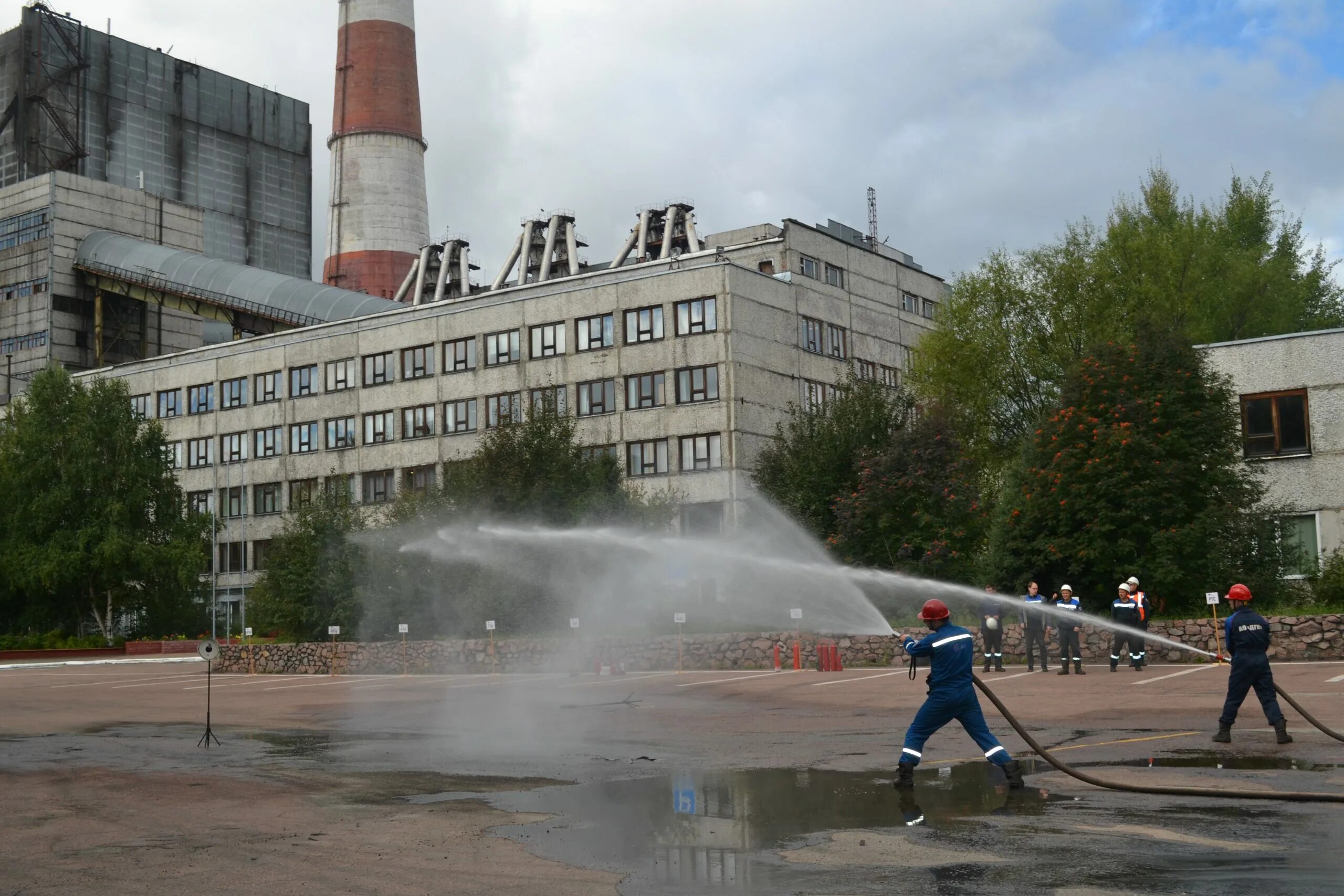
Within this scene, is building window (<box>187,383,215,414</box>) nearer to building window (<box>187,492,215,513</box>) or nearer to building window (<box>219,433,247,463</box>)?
building window (<box>219,433,247,463</box>)

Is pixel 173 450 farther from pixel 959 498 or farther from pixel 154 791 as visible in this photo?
pixel 154 791

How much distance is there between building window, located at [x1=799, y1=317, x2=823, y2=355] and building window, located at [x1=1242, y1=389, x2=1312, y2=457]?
29456 millimetres

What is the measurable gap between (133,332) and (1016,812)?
93.3 m

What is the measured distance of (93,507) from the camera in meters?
71.1

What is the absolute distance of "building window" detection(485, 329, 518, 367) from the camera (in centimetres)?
6869

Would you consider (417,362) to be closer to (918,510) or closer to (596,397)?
(596,397)

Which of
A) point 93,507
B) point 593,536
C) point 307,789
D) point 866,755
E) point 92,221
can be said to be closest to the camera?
point 307,789

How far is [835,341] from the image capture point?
7000cm

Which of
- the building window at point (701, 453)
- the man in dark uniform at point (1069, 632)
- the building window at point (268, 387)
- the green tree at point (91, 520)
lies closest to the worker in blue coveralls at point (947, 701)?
the man in dark uniform at point (1069, 632)

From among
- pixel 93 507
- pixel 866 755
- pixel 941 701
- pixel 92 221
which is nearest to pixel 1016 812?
pixel 941 701

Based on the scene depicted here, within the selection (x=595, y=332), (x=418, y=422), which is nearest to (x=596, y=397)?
(x=595, y=332)

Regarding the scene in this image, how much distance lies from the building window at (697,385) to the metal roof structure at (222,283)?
28874mm

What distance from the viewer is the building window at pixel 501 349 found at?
68.7 m

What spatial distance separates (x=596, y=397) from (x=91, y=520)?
88.9 feet
